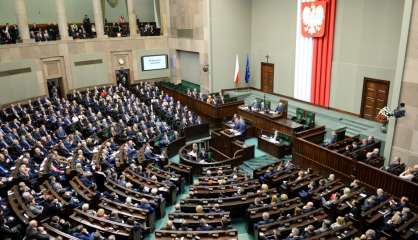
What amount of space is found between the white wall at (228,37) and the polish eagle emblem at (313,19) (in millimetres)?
5038

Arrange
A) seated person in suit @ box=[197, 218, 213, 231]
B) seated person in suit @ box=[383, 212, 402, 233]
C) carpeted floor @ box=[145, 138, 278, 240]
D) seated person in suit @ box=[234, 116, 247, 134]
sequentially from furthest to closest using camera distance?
seated person in suit @ box=[234, 116, 247, 134] < carpeted floor @ box=[145, 138, 278, 240] < seated person in suit @ box=[197, 218, 213, 231] < seated person in suit @ box=[383, 212, 402, 233]

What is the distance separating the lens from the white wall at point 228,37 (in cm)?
2231

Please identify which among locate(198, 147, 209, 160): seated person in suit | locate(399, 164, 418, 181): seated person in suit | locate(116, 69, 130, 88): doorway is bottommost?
locate(198, 147, 209, 160): seated person in suit

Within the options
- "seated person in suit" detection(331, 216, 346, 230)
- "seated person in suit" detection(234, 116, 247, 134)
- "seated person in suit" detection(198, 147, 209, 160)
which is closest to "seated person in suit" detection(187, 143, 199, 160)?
"seated person in suit" detection(198, 147, 209, 160)

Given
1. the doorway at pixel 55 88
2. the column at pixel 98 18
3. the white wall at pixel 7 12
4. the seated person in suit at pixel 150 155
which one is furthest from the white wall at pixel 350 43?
the white wall at pixel 7 12

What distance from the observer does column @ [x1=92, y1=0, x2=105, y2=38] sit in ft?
78.5

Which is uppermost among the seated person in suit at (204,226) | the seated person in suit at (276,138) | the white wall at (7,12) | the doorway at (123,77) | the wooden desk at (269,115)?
the white wall at (7,12)

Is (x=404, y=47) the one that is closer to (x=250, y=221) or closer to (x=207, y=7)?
(x=250, y=221)

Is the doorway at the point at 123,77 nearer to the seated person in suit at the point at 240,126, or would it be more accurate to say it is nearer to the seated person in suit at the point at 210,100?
the seated person in suit at the point at 210,100

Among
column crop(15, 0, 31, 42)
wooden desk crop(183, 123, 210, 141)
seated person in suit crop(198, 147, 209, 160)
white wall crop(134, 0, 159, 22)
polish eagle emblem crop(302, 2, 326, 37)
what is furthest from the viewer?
white wall crop(134, 0, 159, 22)

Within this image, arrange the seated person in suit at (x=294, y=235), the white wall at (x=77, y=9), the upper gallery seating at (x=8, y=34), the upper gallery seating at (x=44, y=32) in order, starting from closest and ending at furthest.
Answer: the seated person in suit at (x=294, y=235) < the upper gallery seating at (x=8, y=34) < the upper gallery seating at (x=44, y=32) < the white wall at (x=77, y=9)

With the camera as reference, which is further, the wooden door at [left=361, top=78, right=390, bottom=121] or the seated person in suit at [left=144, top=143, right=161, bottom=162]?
the wooden door at [left=361, top=78, right=390, bottom=121]

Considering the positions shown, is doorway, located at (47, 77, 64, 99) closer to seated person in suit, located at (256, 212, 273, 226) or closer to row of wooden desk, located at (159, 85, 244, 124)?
row of wooden desk, located at (159, 85, 244, 124)

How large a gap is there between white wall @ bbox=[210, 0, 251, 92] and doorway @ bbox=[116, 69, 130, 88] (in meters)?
7.20
